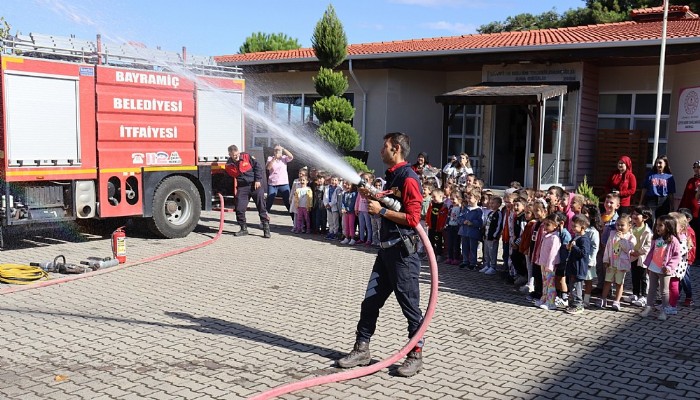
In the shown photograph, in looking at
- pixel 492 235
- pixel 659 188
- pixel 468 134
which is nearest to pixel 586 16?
pixel 468 134

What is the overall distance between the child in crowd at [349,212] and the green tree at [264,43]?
4079cm

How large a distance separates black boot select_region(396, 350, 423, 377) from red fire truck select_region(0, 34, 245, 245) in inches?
292

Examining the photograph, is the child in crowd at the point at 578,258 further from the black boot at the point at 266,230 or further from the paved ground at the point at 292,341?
the black boot at the point at 266,230

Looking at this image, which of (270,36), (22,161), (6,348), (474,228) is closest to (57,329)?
(6,348)

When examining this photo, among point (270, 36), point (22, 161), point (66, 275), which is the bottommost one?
point (66, 275)

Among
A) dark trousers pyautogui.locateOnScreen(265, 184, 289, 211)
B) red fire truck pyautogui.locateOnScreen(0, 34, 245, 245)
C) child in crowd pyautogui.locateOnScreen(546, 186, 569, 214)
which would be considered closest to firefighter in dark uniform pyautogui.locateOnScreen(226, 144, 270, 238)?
red fire truck pyautogui.locateOnScreen(0, 34, 245, 245)

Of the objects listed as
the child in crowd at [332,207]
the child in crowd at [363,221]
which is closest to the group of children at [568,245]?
the child in crowd at [363,221]

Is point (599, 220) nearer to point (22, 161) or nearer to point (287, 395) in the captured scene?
point (287, 395)

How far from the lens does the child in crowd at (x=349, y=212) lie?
12.8 meters

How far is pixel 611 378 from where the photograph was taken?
5770 millimetres

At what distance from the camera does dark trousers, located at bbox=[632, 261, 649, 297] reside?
8367 millimetres

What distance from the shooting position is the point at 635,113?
17.5 meters

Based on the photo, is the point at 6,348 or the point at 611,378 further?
the point at 6,348

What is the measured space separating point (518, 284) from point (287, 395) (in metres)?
5.02
